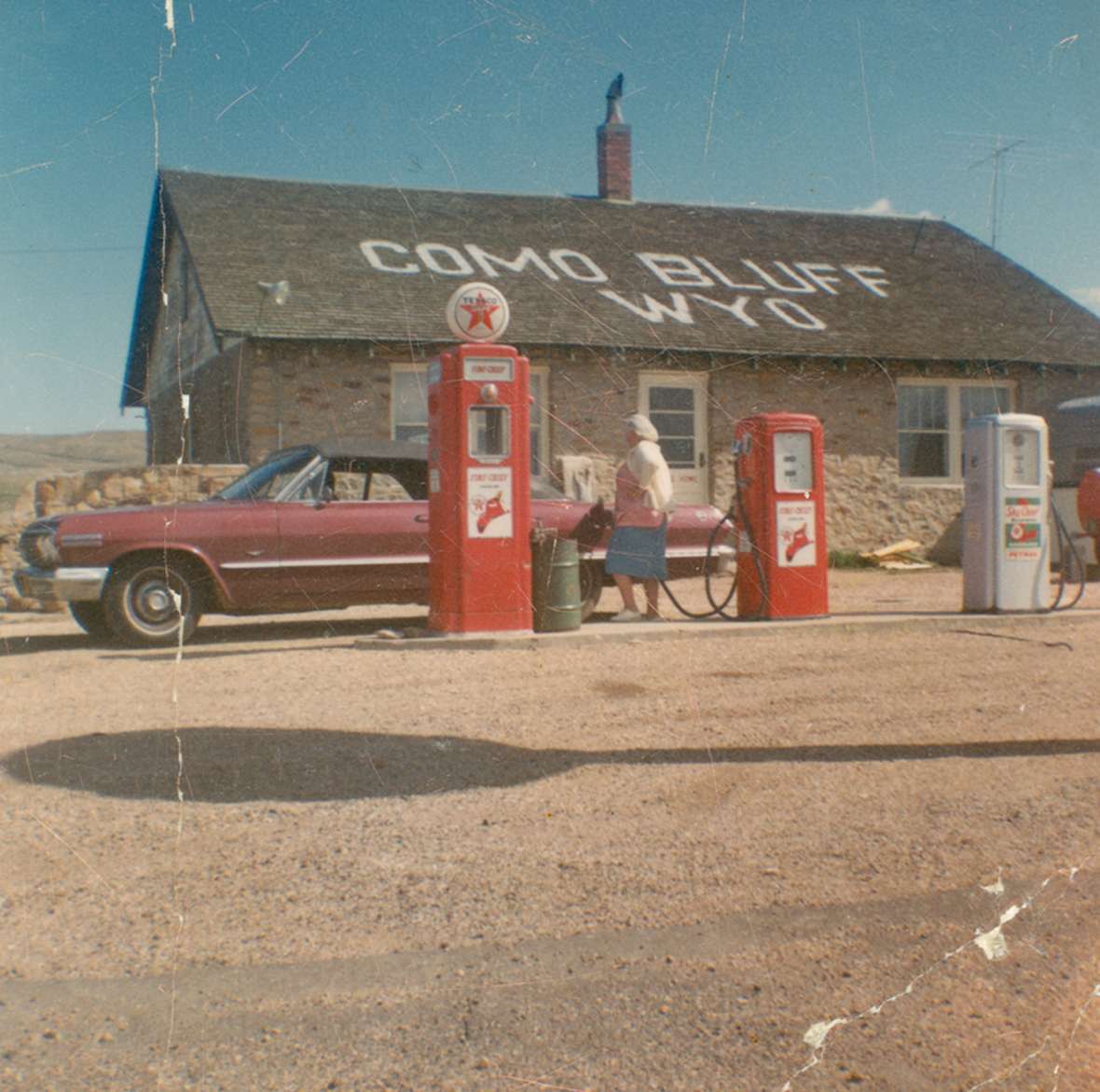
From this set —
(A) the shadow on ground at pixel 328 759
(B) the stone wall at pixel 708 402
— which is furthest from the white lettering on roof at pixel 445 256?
Answer: (A) the shadow on ground at pixel 328 759

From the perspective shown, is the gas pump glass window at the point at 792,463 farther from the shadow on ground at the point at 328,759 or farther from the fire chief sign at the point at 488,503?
the shadow on ground at the point at 328,759

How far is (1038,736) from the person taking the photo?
6422mm

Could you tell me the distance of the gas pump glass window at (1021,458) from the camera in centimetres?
1171

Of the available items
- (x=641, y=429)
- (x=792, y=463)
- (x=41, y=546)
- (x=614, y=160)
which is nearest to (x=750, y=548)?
(x=792, y=463)

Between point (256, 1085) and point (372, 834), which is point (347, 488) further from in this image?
point (256, 1085)

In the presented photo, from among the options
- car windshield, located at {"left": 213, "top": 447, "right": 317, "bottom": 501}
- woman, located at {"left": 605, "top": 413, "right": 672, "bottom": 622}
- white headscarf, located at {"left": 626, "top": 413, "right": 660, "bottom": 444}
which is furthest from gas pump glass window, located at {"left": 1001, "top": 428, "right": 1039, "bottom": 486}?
car windshield, located at {"left": 213, "top": 447, "right": 317, "bottom": 501}

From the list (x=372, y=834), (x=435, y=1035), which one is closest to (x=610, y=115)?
(x=372, y=834)

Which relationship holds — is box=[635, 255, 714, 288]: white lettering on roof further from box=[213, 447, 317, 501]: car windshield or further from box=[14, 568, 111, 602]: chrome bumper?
box=[14, 568, 111, 602]: chrome bumper

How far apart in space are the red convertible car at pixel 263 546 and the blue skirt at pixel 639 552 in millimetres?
463

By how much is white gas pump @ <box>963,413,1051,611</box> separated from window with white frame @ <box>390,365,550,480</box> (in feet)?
24.2

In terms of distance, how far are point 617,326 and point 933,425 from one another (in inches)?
232

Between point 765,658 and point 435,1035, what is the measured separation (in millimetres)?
6467

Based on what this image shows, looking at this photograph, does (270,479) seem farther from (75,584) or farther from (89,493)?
(89,493)

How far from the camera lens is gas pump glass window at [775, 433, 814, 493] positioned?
1159 cm
